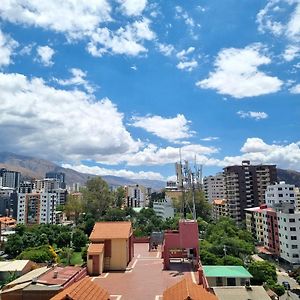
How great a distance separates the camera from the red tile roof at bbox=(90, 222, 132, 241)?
85.3 feet

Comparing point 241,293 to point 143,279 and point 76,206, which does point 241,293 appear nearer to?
point 143,279

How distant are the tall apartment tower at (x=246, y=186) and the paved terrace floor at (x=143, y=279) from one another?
2089 inches

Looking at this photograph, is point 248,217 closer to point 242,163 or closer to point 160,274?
point 242,163

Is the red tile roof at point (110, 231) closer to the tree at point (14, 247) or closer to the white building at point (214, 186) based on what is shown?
the tree at point (14, 247)

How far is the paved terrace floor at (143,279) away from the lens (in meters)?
18.6

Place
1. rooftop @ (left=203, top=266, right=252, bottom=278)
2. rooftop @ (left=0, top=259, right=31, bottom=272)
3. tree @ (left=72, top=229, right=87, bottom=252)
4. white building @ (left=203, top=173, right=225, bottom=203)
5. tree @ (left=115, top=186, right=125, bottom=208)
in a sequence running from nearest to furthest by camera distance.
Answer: rooftop @ (left=203, top=266, right=252, bottom=278) < rooftop @ (left=0, top=259, right=31, bottom=272) < tree @ (left=72, top=229, right=87, bottom=252) < tree @ (left=115, top=186, right=125, bottom=208) < white building @ (left=203, top=173, right=225, bottom=203)

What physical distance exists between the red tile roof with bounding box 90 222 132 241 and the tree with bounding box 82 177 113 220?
121 ft

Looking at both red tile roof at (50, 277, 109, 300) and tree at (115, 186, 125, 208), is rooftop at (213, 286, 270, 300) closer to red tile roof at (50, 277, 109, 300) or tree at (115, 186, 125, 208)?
red tile roof at (50, 277, 109, 300)

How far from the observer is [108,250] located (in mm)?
25391

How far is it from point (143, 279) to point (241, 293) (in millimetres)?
6182

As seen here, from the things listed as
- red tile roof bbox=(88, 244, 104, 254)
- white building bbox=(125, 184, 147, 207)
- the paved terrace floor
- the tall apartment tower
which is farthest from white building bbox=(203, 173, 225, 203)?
red tile roof bbox=(88, 244, 104, 254)

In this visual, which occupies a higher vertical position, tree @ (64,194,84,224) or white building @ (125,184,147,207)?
white building @ (125,184,147,207)

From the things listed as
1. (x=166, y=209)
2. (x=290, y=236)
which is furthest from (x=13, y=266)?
(x=166, y=209)

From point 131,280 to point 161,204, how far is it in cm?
6459
